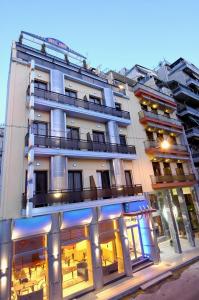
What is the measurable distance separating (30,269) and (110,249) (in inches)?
207

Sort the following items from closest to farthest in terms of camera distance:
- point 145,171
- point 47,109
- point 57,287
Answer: point 57,287 < point 47,109 < point 145,171

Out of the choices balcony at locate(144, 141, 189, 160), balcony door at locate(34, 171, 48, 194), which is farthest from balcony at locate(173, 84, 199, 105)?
balcony door at locate(34, 171, 48, 194)

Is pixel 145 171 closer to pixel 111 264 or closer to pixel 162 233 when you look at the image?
pixel 162 233

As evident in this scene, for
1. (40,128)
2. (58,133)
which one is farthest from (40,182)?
(40,128)

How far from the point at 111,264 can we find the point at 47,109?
38.1 ft

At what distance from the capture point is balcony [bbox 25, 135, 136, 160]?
452 inches

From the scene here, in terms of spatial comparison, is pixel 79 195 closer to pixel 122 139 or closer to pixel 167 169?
pixel 122 139

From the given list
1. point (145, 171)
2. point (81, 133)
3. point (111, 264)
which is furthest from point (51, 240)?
point (145, 171)

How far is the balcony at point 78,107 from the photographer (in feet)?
41.4

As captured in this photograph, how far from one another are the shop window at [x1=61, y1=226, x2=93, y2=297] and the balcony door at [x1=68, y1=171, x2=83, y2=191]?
266cm

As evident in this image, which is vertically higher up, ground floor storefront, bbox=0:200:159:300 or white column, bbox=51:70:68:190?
white column, bbox=51:70:68:190

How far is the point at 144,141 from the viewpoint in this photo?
18203 millimetres

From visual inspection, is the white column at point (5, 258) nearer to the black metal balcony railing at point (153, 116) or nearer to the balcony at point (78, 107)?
the balcony at point (78, 107)

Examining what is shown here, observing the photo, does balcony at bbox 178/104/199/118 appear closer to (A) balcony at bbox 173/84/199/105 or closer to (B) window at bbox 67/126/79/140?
(A) balcony at bbox 173/84/199/105
